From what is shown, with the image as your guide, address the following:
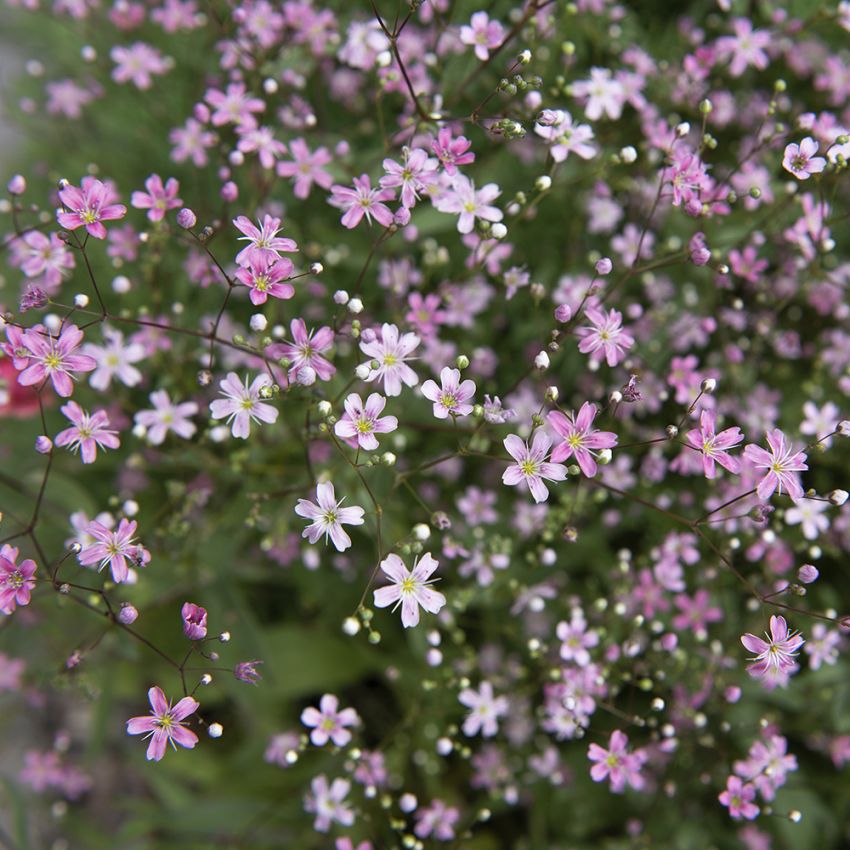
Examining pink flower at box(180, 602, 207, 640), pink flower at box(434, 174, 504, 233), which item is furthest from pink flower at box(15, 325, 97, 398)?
pink flower at box(434, 174, 504, 233)

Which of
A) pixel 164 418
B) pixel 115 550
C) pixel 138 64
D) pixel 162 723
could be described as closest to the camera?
pixel 162 723

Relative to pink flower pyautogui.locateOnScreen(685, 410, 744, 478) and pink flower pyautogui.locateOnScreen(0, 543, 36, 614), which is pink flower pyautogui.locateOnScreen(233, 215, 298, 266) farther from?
pink flower pyautogui.locateOnScreen(685, 410, 744, 478)

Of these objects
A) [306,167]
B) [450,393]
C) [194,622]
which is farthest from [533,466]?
[306,167]

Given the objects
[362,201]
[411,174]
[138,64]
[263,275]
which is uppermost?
[411,174]

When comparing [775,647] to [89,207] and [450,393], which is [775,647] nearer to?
[450,393]

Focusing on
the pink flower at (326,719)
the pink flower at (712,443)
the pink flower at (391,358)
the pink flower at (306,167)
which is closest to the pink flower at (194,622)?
the pink flower at (326,719)

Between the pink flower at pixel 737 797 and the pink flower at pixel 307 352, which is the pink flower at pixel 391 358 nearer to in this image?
the pink flower at pixel 307 352

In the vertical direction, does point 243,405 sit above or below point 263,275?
below
